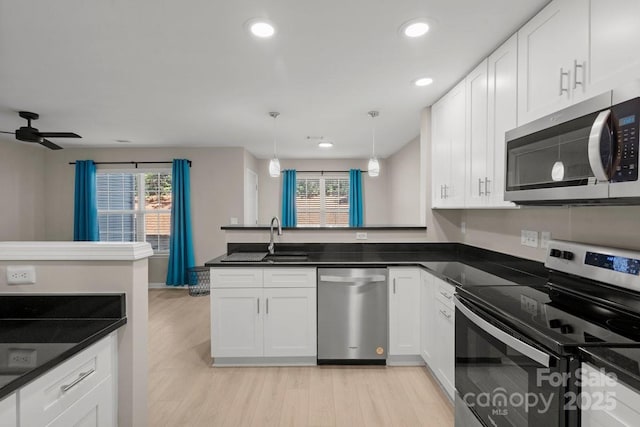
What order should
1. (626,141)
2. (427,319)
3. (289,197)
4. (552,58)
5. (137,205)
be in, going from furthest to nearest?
(289,197) < (137,205) < (427,319) < (552,58) < (626,141)

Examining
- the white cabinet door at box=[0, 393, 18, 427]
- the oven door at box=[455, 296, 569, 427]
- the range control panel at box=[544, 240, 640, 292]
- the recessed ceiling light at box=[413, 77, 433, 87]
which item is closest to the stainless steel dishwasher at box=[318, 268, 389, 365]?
the oven door at box=[455, 296, 569, 427]

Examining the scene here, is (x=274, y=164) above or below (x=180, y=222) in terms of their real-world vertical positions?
above

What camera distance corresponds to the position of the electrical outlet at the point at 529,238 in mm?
2137

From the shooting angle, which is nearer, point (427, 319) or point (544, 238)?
point (544, 238)

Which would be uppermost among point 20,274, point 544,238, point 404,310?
point 544,238

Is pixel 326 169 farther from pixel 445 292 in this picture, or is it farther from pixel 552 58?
pixel 552 58

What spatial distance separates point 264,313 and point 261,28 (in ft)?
7.05

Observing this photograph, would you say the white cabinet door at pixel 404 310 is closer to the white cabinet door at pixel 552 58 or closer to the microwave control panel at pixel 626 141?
the white cabinet door at pixel 552 58

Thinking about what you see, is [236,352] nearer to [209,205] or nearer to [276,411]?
[276,411]

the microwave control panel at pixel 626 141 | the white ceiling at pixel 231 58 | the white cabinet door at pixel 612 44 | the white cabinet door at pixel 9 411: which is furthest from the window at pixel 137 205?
the microwave control panel at pixel 626 141

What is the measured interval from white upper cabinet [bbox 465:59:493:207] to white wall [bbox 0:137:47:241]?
21.0 ft

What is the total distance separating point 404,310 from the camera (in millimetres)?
2730

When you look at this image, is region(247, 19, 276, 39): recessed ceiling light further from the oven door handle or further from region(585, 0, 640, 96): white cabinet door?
the oven door handle

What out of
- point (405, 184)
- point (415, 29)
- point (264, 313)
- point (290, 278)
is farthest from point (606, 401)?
point (405, 184)
